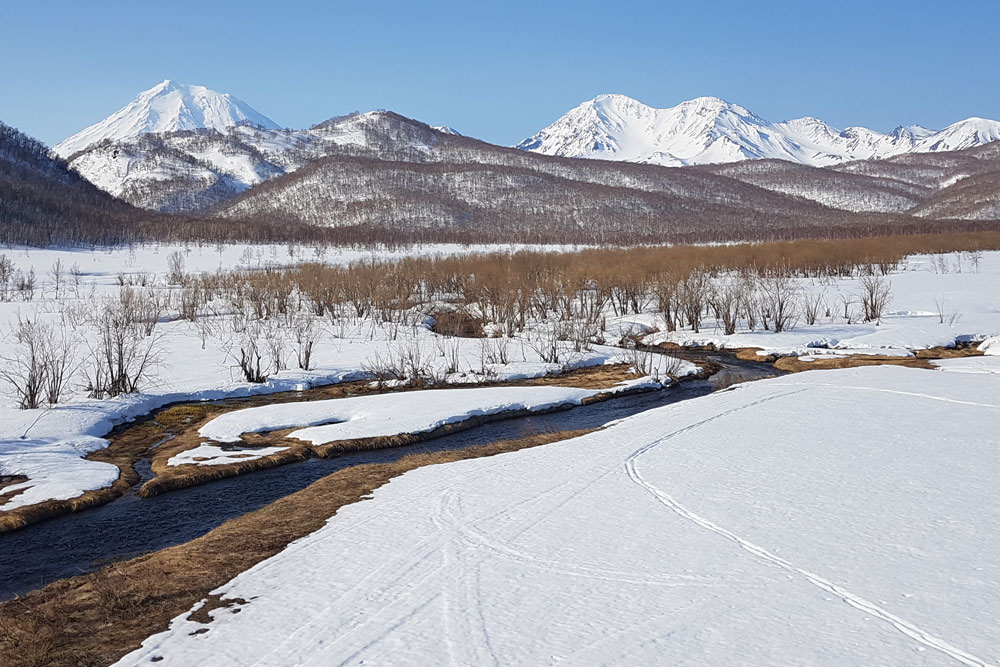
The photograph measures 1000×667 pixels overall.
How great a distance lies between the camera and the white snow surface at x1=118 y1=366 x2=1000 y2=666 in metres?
4.81

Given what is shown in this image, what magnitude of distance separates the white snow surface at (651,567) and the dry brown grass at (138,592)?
13.0 inches

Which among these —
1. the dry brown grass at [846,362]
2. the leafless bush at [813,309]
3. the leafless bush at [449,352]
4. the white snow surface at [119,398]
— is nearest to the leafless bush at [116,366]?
the white snow surface at [119,398]

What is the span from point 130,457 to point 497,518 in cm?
809

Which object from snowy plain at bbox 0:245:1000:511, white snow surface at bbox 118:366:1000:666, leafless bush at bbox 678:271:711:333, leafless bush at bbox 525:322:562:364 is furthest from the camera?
leafless bush at bbox 678:271:711:333

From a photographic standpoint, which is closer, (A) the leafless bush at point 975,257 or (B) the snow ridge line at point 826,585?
(B) the snow ridge line at point 826,585

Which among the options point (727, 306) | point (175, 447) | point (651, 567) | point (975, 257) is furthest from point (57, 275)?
point (975, 257)

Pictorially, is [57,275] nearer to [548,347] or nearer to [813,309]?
[548,347]

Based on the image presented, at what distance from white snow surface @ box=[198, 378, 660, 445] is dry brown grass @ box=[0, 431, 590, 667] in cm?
444

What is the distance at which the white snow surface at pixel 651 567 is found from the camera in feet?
15.8

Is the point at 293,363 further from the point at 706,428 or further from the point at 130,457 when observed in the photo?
the point at 706,428

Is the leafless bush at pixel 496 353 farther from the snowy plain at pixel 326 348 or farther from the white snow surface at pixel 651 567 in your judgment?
the white snow surface at pixel 651 567

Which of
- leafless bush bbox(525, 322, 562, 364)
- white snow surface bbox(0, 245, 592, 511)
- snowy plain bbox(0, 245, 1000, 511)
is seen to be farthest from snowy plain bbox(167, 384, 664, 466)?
leafless bush bbox(525, 322, 562, 364)

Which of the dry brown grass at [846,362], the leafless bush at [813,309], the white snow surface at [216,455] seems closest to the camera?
the white snow surface at [216,455]

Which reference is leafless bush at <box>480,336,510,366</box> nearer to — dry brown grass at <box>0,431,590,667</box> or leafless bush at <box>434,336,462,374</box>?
leafless bush at <box>434,336,462,374</box>
